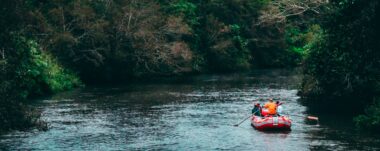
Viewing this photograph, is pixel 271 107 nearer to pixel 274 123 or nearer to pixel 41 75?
pixel 274 123

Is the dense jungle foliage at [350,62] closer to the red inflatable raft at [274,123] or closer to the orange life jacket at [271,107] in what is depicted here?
the red inflatable raft at [274,123]

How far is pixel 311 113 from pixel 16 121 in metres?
18.7

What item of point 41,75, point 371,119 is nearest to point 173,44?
point 41,75

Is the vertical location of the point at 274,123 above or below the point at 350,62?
below

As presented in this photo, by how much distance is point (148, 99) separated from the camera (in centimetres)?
5450

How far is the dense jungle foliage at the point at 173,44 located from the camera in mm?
39875

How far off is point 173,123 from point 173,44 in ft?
94.8

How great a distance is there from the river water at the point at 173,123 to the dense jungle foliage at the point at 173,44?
1.88 m

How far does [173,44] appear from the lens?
71.6 meters

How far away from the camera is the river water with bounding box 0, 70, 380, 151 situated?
3653cm

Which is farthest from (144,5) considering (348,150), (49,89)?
(348,150)

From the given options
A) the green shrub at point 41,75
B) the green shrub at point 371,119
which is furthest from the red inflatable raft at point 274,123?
the green shrub at point 41,75

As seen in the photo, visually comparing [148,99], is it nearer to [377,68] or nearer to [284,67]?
[377,68]

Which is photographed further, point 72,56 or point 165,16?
point 165,16
